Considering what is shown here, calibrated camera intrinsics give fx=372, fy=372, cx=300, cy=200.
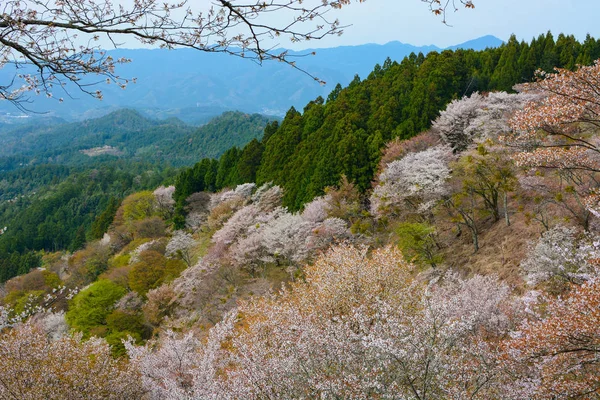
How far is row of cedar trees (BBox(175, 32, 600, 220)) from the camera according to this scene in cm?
2772

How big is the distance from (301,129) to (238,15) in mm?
35472

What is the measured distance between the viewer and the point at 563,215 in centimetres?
1576

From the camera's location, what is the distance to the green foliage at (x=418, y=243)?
17812mm

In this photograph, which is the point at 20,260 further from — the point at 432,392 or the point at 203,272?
the point at 432,392

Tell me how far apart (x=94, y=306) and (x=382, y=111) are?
25.5 metres

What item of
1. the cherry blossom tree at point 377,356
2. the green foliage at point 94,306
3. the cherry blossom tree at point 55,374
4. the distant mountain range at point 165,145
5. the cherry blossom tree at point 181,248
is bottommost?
the green foliage at point 94,306

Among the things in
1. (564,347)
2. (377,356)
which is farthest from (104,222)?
(564,347)

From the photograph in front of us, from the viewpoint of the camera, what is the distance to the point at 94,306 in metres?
24.8

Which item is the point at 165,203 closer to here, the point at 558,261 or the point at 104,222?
the point at 104,222

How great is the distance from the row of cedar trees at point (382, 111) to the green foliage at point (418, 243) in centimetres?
838

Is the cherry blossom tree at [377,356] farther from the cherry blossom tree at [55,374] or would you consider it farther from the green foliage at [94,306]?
the green foliage at [94,306]

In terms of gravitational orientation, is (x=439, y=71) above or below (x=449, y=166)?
above

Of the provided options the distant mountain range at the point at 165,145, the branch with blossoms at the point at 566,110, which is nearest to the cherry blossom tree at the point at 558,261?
the branch with blossoms at the point at 566,110

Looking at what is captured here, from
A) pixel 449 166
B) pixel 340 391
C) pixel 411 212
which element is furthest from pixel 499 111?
pixel 340 391
